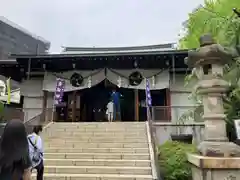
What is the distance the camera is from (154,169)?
7512 mm

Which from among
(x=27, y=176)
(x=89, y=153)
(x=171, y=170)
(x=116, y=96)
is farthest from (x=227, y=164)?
(x=116, y=96)

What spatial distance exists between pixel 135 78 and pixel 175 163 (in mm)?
8683

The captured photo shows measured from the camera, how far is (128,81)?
1560 centimetres

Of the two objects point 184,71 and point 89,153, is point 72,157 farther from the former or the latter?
point 184,71

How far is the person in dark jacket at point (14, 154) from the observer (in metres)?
2.71

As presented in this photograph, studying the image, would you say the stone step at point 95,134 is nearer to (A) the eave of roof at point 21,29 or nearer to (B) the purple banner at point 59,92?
(B) the purple banner at point 59,92

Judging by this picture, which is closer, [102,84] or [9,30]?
[102,84]

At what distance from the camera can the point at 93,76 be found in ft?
51.8

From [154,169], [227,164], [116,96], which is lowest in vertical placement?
[154,169]

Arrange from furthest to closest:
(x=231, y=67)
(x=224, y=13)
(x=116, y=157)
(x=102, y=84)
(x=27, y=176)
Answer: (x=102, y=84) < (x=224, y=13) < (x=116, y=157) < (x=231, y=67) < (x=27, y=176)

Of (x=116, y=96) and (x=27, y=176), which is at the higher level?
(x=116, y=96)

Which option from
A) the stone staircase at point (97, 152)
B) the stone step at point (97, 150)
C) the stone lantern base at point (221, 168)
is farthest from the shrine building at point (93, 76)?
the stone lantern base at point (221, 168)

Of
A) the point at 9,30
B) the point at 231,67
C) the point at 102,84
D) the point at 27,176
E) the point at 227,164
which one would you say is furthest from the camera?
the point at 9,30

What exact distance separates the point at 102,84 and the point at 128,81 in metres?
2.94
